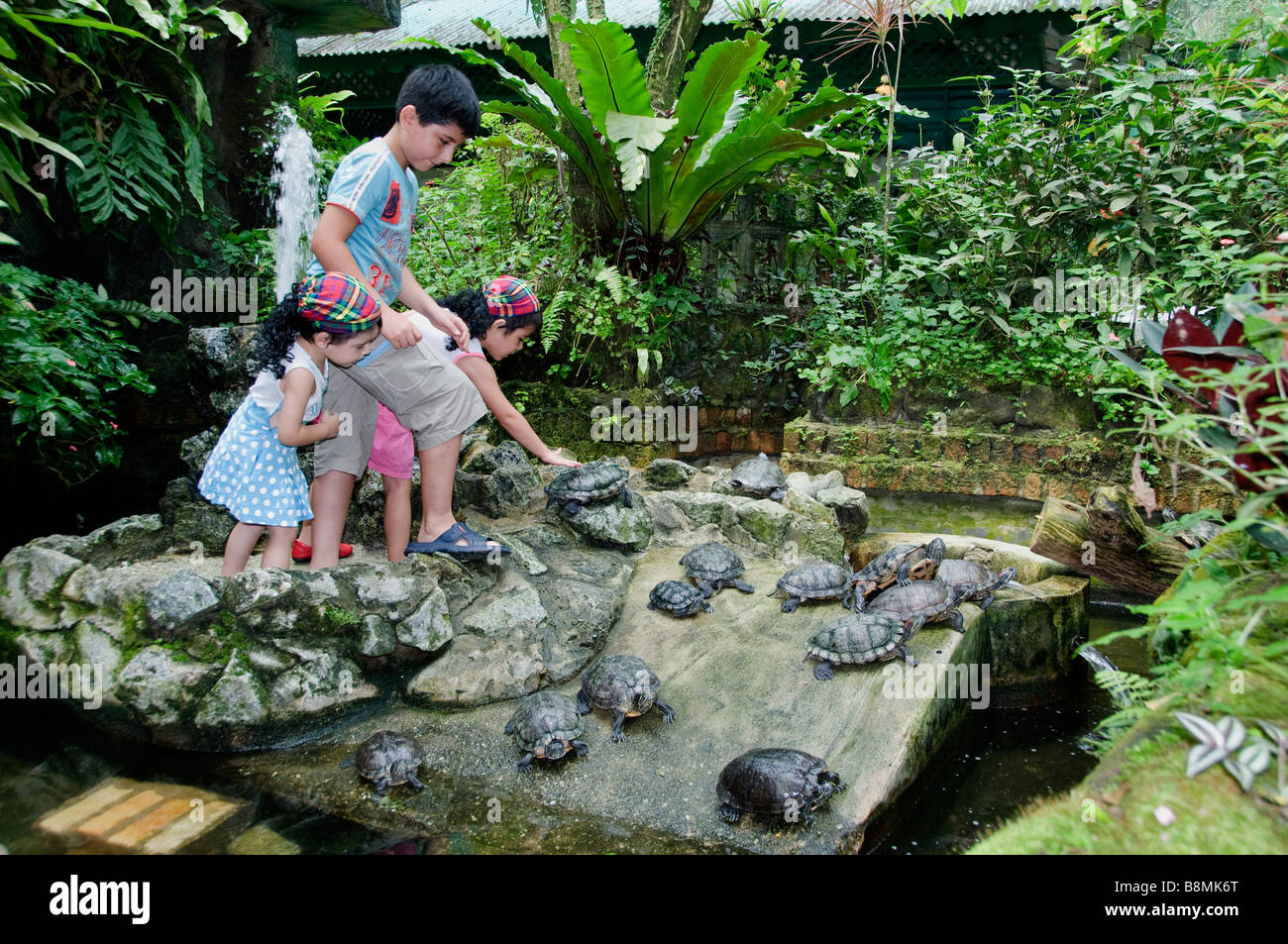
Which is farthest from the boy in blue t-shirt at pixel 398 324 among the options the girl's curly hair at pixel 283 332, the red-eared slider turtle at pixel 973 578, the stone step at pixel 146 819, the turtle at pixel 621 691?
the red-eared slider turtle at pixel 973 578

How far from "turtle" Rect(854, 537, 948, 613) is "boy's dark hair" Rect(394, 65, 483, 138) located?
2918 mm

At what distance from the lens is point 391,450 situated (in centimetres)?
405

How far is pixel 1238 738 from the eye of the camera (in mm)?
1733

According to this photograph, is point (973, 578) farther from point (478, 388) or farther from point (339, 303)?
point (339, 303)

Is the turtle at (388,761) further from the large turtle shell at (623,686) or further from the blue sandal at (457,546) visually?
the blue sandal at (457,546)

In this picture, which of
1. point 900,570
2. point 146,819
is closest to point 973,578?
point 900,570

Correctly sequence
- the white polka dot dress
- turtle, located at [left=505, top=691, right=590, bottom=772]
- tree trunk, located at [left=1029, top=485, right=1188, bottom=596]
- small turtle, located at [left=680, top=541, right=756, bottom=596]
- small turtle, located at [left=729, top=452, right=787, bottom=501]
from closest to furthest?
turtle, located at [left=505, top=691, right=590, bottom=772] → the white polka dot dress → tree trunk, located at [left=1029, top=485, right=1188, bottom=596] → small turtle, located at [left=680, top=541, right=756, bottom=596] → small turtle, located at [left=729, top=452, right=787, bottom=501]

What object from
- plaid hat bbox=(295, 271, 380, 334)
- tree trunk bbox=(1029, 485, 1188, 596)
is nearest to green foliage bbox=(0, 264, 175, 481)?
plaid hat bbox=(295, 271, 380, 334)

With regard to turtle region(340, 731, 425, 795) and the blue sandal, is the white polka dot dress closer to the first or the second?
the blue sandal

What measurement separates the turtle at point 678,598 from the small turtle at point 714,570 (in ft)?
0.32

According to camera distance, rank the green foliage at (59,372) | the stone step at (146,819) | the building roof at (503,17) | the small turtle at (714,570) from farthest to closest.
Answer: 1. the building roof at (503,17)
2. the green foliage at (59,372)
3. the small turtle at (714,570)
4. the stone step at (146,819)

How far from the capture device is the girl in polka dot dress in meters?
3.43

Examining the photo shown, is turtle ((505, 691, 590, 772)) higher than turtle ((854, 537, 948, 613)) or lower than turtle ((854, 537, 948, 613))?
lower

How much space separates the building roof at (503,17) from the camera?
9.17m
